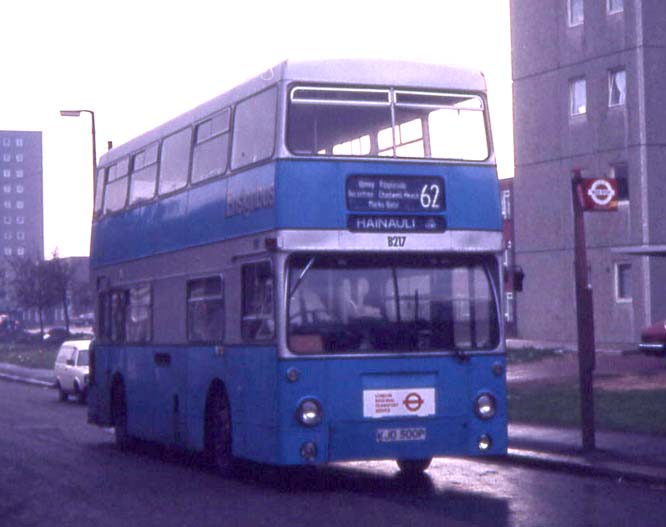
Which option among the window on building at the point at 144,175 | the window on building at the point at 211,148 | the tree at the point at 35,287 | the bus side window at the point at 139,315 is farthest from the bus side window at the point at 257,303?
the tree at the point at 35,287

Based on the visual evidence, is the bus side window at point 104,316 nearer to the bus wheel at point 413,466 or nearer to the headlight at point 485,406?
the bus wheel at point 413,466

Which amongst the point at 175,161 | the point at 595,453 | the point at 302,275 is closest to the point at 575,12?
the point at 175,161

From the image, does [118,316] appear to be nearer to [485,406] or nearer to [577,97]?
[485,406]

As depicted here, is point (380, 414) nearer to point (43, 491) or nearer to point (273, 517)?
point (273, 517)

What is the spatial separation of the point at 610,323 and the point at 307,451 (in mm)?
34230

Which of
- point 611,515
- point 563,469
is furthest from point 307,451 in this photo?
point 563,469

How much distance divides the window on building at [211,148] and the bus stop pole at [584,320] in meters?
4.56

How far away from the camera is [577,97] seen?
4884cm

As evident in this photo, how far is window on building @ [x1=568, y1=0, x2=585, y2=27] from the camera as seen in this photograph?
4853 centimetres

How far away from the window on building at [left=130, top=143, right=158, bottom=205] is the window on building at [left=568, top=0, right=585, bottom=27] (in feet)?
101

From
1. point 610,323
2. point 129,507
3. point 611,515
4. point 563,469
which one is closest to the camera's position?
point 611,515

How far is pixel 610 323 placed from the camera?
4719 cm

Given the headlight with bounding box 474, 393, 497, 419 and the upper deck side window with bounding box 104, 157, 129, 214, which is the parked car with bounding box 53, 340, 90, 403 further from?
the headlight with bounding box 474, 393, 497, 419

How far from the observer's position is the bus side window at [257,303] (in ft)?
47.9
